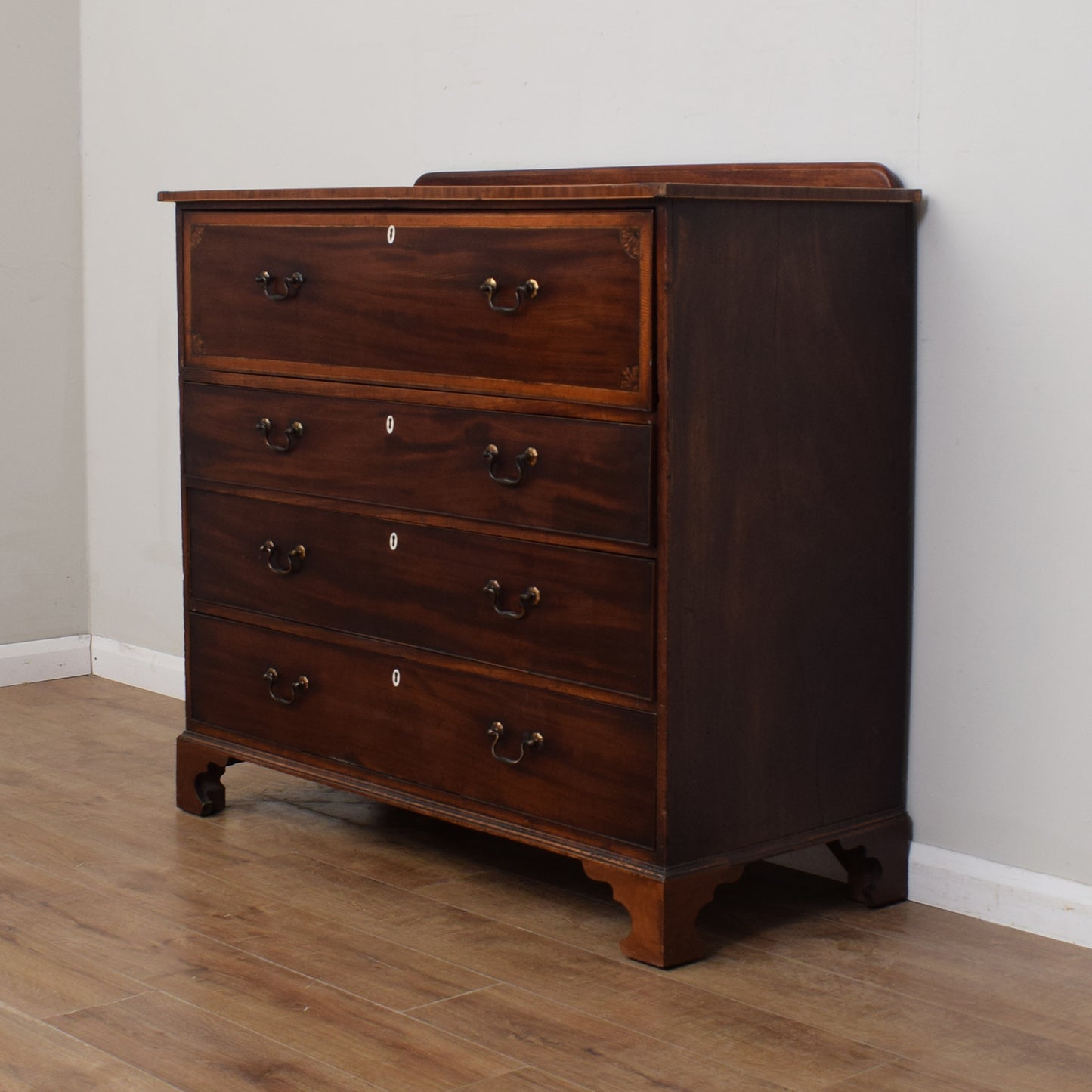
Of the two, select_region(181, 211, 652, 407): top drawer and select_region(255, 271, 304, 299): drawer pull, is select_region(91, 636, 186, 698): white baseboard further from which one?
select_region(255, 271, 304, 299): drawer pull

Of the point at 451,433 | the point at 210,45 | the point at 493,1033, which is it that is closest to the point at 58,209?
the point at 210,45

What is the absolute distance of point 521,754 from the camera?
7.44 ft

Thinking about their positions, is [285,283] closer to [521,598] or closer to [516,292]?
[516,292]

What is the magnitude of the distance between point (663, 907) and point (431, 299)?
2.84 ft

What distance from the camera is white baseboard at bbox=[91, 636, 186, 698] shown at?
144 inches

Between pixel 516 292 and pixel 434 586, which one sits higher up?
pixel 516 292

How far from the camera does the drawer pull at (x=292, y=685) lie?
2586 mm

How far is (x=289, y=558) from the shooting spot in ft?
8.45

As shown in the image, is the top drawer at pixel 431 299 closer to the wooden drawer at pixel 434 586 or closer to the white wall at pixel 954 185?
the wooden drawer at pixel 434 586

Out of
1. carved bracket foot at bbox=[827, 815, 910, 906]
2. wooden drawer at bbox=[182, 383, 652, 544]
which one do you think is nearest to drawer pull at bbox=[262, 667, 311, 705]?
wooden drawer at bbox=[182, 383, 652, 544]

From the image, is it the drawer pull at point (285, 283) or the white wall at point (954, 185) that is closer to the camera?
the white wall at point (954, 185)

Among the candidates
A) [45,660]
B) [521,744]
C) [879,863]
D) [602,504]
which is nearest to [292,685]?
[521,744]

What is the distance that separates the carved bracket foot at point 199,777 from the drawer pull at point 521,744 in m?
0.64

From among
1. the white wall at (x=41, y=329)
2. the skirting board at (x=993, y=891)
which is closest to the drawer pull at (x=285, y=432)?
the skirting board at (x=993, y=891)
